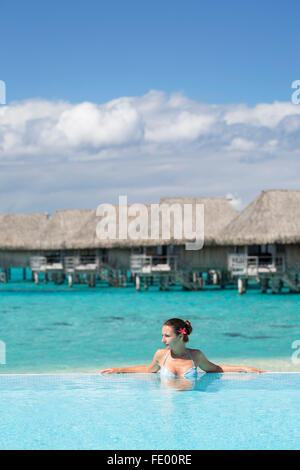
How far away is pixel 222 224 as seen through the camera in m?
33.5

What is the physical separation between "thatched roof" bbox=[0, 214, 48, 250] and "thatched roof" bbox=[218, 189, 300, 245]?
A: 44.3 ft

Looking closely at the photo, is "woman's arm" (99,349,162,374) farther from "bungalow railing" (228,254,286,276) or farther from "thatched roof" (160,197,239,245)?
"thatched roof" (160,197,239,245)

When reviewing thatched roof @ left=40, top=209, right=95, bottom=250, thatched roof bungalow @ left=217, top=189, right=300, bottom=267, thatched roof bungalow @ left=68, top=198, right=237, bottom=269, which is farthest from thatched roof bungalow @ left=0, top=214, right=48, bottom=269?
thatched roof bungalow @ left=217, top=189, right=300, bottom=267

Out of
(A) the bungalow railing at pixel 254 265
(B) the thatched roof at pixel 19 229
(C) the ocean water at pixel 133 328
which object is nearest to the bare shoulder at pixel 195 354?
(C) the ocean water at pixel 133 328

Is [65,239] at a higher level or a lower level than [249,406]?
higher

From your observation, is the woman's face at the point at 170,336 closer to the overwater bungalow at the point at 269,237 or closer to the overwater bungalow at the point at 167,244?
the overwater bungalow at the point at 269,237

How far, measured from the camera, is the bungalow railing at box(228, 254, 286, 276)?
28.9 m

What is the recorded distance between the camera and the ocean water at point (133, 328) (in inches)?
499

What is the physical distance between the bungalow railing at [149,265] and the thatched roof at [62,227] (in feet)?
17.1

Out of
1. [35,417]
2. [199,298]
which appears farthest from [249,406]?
[199,298]

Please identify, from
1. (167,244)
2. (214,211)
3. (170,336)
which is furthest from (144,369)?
(214,211)

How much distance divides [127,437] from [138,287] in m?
27.7
